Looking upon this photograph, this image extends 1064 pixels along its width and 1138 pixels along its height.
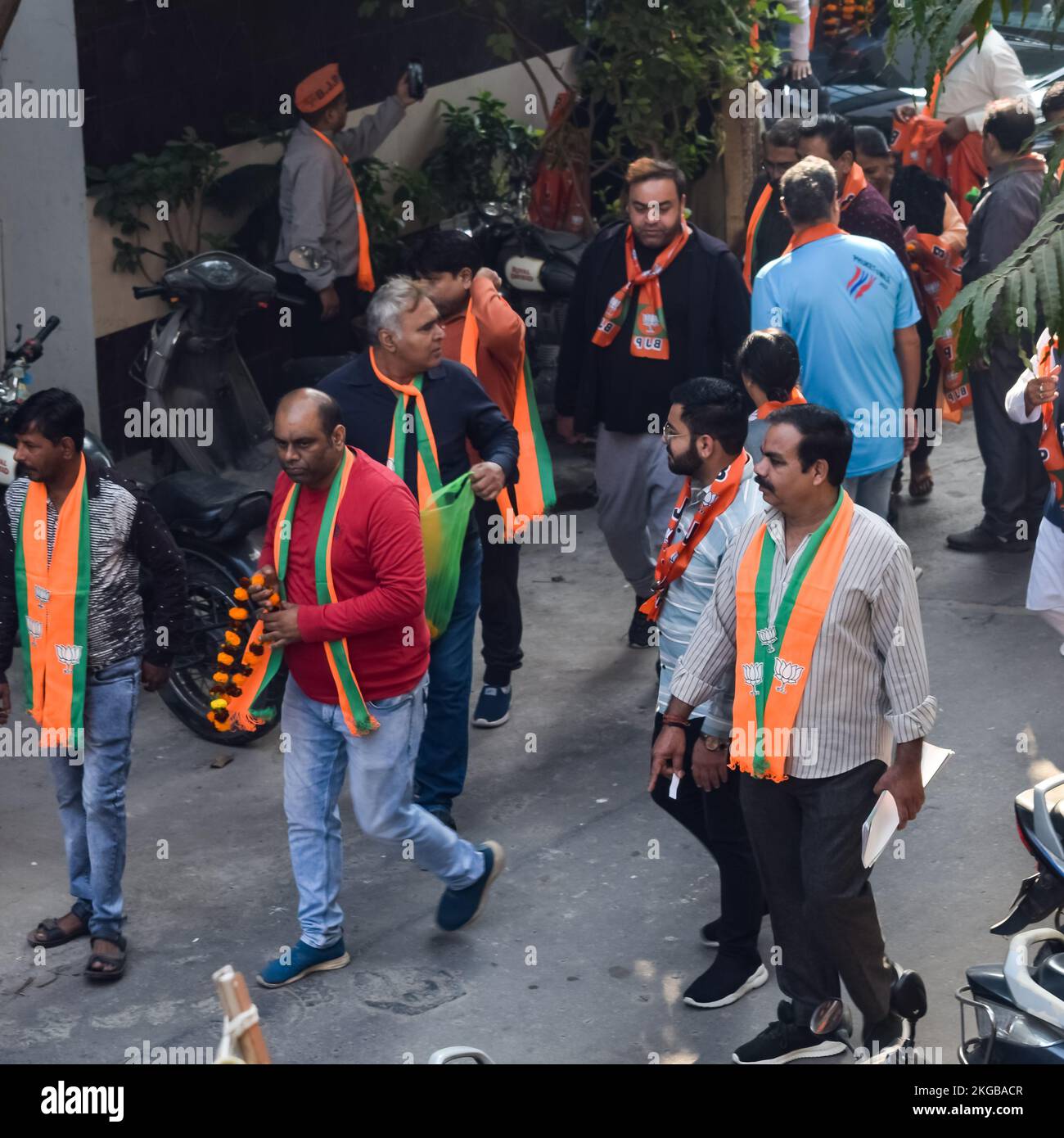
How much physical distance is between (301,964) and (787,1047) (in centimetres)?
152

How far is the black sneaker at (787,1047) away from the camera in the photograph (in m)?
4.86

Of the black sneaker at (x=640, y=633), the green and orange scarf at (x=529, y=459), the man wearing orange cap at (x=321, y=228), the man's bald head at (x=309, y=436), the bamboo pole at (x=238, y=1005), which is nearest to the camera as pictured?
the bamboo pole at (x=238, y=1005)

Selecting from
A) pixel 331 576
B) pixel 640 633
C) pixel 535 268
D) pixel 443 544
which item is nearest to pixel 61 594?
pixel 331 576

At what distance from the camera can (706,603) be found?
5105 millimetres

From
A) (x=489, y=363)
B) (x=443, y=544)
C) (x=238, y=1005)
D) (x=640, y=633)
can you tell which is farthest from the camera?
(x=640, y=633)

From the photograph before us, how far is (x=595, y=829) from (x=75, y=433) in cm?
235

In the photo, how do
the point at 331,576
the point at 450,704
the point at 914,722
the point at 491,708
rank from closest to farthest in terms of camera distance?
the point at 914,722, the point at 331,576, the point at 450,704, the point at 491,708

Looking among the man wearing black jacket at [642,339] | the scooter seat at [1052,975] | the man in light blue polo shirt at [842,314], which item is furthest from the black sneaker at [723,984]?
the man in light blue polo shirt at [842,314]

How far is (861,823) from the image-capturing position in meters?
4.57

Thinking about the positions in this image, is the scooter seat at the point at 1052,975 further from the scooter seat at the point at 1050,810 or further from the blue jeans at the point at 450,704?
the blue jeans at the point at 450,704

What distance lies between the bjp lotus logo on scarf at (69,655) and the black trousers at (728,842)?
1.77m

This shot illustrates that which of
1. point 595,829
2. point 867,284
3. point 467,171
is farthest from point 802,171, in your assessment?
point 467,171

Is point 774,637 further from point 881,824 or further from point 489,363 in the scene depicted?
point 489,363
